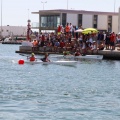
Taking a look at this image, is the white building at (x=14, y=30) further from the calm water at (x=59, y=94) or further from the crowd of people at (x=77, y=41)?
the calm water at (x=59, y=94)

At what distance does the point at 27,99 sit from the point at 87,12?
268 feet

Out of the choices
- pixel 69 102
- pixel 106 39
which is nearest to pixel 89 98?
pixel 69 102

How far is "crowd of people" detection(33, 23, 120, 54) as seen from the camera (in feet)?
182

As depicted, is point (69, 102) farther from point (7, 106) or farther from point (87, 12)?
point (87, 12)

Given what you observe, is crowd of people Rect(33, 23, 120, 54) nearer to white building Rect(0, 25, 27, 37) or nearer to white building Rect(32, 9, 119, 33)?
white building Rect(32, 9, 119, 33)

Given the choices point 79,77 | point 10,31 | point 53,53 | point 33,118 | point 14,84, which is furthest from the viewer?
point 10,31

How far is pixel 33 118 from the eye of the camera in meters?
22.0

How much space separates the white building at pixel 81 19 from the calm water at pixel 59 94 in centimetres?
6196

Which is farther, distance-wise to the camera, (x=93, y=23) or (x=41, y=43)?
(x=93, y=23)

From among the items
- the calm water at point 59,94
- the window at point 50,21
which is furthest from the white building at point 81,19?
the calm water at point 59,94

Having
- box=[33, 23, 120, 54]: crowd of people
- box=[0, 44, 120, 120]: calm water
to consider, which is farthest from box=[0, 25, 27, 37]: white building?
box=[0, 44, 120, 120]: calm water

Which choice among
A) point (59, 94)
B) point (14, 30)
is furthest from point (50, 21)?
point (14, 30)

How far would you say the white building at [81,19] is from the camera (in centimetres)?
10512

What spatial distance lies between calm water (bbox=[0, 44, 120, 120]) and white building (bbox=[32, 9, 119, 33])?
62.0 metres
